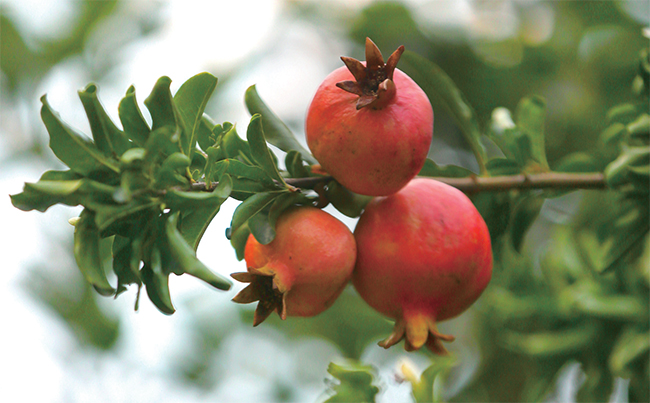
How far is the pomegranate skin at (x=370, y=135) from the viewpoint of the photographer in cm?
83

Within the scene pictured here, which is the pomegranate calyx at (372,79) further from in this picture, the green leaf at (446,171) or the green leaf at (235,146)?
the green leaf at (446,171)

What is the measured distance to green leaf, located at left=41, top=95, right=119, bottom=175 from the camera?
73 centimetres

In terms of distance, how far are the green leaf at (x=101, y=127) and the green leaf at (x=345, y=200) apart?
1.23 ft

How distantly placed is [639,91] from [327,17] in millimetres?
3995

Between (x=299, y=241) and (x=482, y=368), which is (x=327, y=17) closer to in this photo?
(x=482, y=368)

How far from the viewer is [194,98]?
87 cm

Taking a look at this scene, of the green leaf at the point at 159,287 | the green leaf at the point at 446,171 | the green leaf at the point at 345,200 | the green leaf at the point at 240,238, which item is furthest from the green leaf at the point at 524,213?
the green leaf at the point at 159,287

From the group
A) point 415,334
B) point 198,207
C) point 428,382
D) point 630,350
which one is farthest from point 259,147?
point 630,350

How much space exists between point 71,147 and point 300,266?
39 centimetres

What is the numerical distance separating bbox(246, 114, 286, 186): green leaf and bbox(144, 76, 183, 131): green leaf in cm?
11

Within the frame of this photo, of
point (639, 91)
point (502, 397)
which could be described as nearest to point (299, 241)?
point (639, 91)

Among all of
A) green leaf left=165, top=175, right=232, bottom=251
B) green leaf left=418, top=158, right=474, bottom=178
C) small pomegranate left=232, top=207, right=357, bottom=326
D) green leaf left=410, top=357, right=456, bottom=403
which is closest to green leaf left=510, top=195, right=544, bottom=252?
green leaf left=418, top=158, right=474, bottom=178

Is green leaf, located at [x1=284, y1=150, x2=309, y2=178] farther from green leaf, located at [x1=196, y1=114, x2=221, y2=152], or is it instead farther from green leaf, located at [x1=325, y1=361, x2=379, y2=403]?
green leaf, located at [x1=325, y1=361, x2=379, y2=403]

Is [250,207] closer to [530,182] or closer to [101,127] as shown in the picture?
[101,127]
